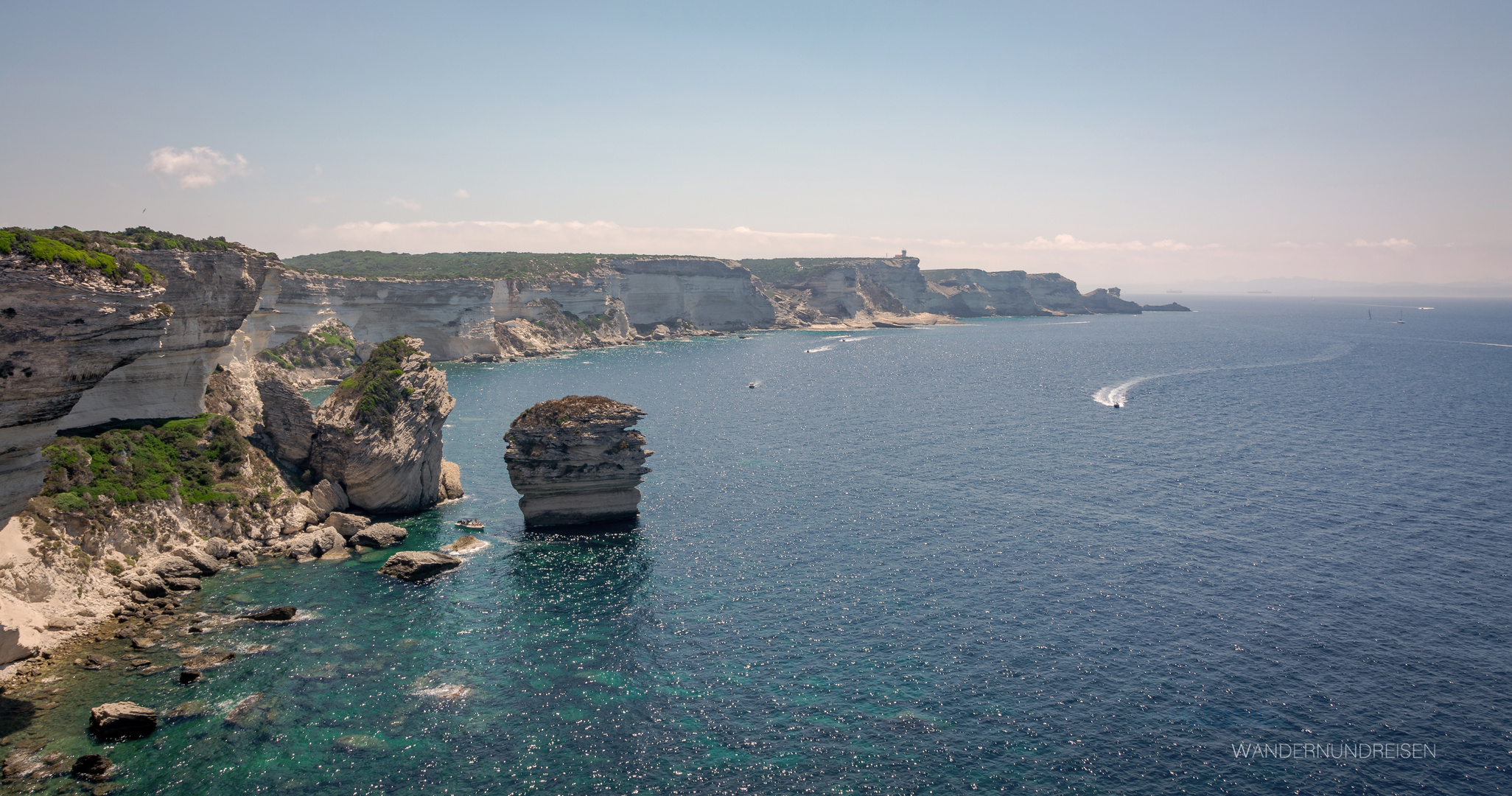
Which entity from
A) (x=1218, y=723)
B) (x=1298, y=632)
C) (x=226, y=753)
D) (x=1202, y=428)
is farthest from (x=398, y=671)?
(x=1202, y=428)

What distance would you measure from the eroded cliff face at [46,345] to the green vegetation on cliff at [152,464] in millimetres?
11675

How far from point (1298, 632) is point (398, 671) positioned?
40790 mm

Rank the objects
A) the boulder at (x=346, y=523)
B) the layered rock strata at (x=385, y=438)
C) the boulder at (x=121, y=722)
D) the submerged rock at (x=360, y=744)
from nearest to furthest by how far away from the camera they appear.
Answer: the submerged rock at (x=360, y=744) < the boulder at (x=121, y=722) < the boulder at (x=346, y=523) < the layered rock strata at (x=385, y=438)

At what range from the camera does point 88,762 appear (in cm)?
2539

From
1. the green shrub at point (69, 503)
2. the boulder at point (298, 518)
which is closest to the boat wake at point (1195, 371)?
the boulder at point (298, 518)

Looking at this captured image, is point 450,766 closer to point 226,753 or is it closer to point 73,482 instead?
point 226,753

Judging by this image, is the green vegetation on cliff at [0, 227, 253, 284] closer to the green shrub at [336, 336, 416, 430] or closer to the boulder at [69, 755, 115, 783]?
the green shrub at [336, 336, 416, 430]

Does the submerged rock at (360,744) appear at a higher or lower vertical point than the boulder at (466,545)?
Result: lower

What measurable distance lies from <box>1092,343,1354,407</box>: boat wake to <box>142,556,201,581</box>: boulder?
95.6 metres

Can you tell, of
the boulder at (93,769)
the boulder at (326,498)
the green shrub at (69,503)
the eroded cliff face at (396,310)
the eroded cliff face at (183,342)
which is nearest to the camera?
the boulder at (93,769)

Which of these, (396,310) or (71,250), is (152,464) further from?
(396,310)

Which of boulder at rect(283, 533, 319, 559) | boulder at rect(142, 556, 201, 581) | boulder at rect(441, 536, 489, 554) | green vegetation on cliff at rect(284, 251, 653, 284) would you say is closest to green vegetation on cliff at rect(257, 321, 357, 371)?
green vegetation on cliff at rect(284, 251, 653, 284)

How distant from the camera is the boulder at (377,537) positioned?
4869 cm

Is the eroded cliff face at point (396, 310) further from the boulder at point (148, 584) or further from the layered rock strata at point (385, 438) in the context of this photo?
the boulder at point (148, 584)
